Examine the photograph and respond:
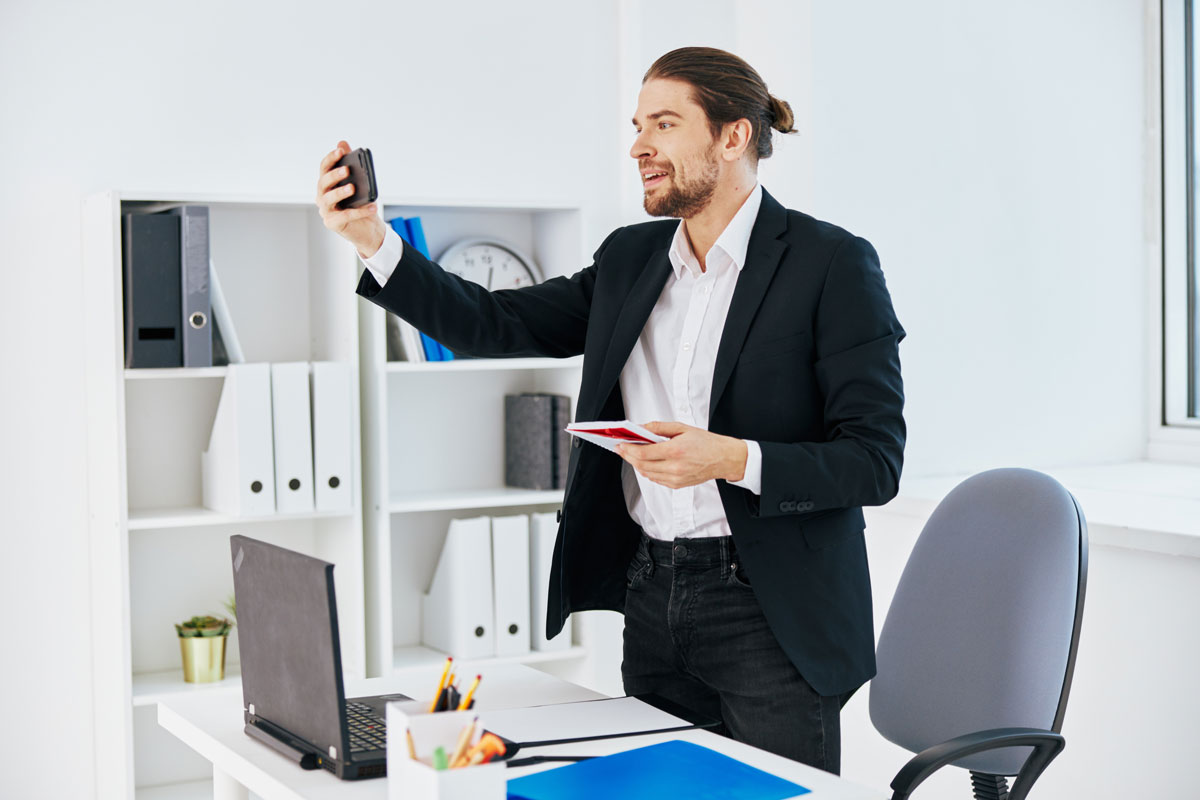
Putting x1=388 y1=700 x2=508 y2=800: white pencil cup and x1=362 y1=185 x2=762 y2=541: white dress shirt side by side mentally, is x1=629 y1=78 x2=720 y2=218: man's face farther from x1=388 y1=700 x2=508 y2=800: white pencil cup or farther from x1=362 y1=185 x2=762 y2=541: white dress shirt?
x1=388 y1=700 x2=508 y2=800: white pencil cup

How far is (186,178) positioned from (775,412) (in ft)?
6.42

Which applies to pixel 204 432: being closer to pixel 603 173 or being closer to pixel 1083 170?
pixel 603 173

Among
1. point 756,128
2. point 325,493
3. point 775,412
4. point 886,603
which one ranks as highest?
point 756,128

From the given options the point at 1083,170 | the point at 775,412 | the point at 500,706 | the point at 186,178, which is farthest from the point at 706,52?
the point at 1083,170

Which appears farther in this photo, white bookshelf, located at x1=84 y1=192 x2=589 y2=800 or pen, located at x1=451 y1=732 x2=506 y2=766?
white bookshelf, located at x1=84 y1=192 x2=589 y2=800

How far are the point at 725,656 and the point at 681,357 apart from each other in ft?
1.49

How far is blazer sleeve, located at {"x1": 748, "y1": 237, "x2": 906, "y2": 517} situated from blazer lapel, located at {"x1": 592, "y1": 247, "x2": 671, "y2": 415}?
10.8 inches

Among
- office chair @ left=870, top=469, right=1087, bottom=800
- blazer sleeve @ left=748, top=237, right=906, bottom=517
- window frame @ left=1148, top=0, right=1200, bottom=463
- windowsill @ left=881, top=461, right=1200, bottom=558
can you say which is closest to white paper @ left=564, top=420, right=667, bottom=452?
blazer sleeve @ left=748, top=237, right=906, bottom=517

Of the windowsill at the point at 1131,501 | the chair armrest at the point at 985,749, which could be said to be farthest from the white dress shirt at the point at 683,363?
the windowsill at the point at 1131,501

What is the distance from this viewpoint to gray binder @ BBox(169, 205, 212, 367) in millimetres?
2775

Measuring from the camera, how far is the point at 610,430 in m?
1.56

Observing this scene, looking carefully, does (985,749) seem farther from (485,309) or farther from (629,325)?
(485,309)

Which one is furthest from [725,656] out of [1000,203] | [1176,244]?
[1176,244]

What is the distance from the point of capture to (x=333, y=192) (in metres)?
1.71
